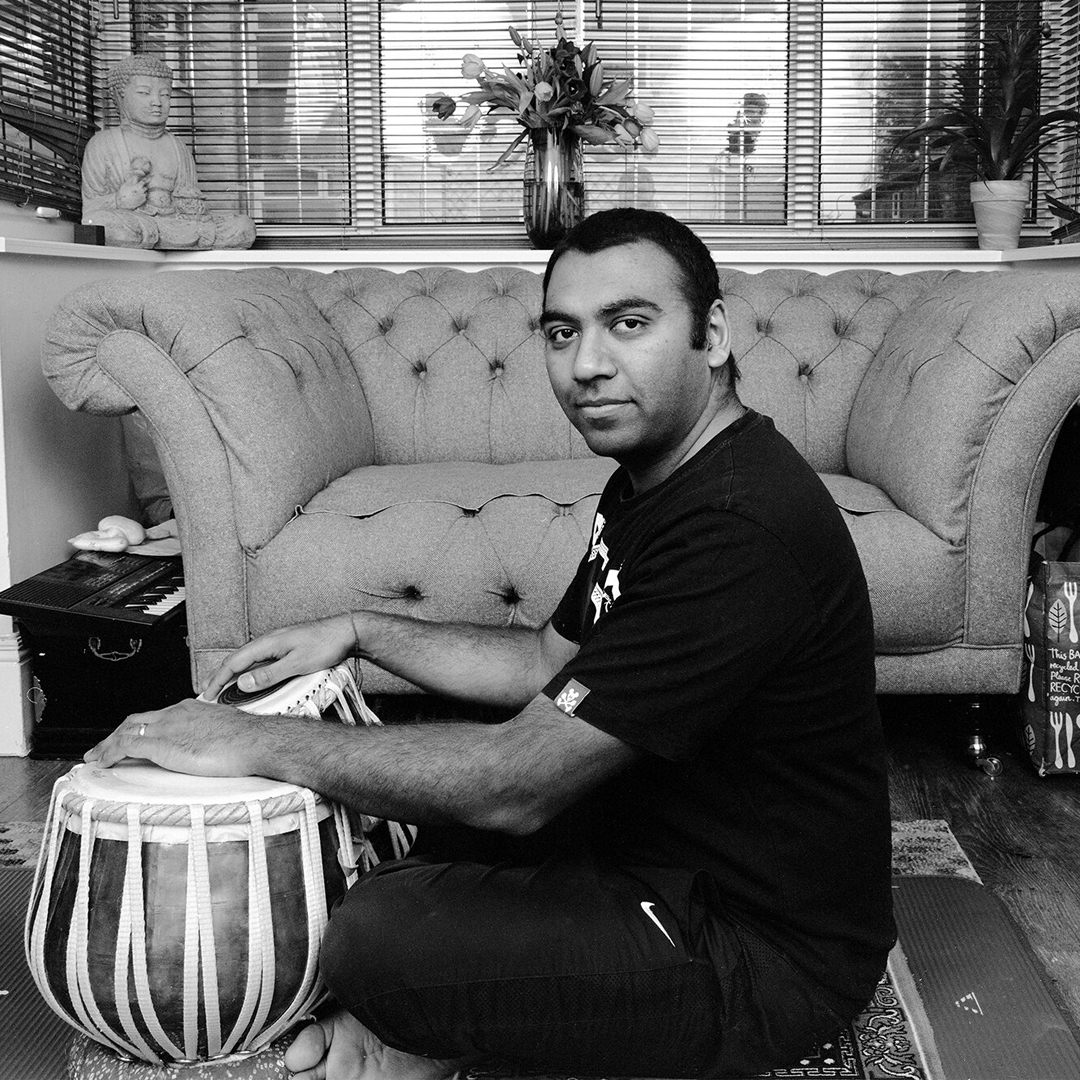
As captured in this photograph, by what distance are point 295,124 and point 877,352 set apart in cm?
214

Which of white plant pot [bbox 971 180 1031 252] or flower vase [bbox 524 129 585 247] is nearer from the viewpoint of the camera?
flower vase [bbox 524 129 585 247]

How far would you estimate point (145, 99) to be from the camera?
3.43m

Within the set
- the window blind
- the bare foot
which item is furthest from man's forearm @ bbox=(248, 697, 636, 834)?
the window blind

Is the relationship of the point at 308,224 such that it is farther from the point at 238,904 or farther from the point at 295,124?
the point at 238,904

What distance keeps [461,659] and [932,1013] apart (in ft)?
2.38

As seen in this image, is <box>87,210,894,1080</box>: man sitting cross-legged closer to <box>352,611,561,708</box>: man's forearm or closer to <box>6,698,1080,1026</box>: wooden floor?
<box>352,611,561,708</box>: man's forearm

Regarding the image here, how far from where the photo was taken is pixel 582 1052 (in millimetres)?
1228

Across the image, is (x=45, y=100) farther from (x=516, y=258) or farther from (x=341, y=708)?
(x=341, y=708)

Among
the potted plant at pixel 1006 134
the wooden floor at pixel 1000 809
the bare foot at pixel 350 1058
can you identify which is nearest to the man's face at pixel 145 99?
the wooden floor at pixel 1000 809

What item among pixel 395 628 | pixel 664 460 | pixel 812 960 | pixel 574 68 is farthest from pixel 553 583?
pixel 574 68

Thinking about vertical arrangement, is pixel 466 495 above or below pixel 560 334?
below

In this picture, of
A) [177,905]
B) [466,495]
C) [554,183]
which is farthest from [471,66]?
[177,905]

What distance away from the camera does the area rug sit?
1.35 m

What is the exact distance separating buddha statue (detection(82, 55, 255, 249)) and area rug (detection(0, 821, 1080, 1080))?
210cm
